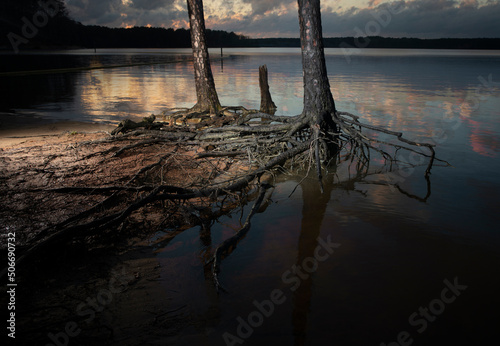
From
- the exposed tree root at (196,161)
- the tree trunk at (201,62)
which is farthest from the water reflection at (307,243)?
the tree trunk at (201,62)

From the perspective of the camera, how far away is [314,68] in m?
6.57

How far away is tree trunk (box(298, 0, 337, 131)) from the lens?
6.43m

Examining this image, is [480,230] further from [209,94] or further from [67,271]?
[209,94]

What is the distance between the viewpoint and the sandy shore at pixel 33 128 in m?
7.66

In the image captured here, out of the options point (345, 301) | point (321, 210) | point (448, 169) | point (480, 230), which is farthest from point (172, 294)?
point (448, 169)

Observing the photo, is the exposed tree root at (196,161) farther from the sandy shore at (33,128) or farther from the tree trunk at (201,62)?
the tree trunk at (201,62)

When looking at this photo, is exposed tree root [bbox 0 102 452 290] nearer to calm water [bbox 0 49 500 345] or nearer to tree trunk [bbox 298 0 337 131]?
tree trunk [bbox 298 0 337 131]

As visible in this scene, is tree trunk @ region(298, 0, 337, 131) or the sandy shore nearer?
tree trunk @ region(298, 0, 337, 131)

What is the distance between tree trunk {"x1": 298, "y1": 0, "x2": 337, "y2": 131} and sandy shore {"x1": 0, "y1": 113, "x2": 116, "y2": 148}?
5.64m

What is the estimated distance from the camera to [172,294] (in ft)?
9.78

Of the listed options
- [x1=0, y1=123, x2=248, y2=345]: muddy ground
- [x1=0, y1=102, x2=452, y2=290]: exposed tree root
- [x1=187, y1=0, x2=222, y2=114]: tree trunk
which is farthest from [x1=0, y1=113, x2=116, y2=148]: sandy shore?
[x1=187, y1=0, x2=222, y2=114]: tree trunk

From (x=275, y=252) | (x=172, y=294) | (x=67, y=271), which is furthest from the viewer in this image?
(x=275, y=252)

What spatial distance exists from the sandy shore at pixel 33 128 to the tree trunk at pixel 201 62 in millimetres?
2950

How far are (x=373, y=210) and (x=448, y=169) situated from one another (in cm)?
272
